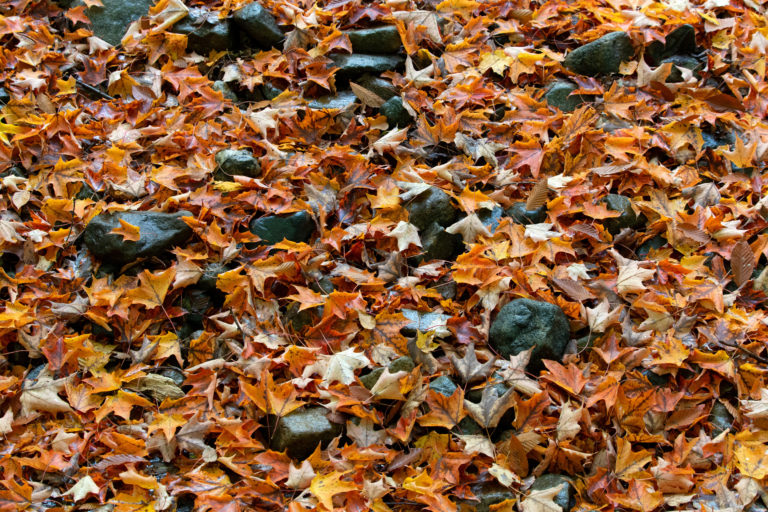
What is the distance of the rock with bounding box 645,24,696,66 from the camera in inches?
135

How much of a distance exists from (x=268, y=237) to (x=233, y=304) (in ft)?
1.13

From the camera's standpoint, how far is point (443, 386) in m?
2.20

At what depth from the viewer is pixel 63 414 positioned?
7.38 ft

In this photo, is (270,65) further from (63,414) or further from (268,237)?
(63,414)

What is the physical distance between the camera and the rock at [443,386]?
86.1 inches

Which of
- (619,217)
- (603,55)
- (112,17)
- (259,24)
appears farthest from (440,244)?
(112,17)

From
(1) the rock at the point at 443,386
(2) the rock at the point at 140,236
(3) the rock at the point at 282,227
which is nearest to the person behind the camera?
(1) the rock at the point at 443,386

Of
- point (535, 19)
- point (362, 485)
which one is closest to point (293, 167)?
point (362, 485)

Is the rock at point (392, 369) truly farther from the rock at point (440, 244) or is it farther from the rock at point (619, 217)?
the rock at point (619, 217)

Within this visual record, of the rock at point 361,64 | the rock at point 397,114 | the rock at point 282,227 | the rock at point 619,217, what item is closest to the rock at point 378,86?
the rock at point 361,64

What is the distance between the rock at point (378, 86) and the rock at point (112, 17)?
148 cm

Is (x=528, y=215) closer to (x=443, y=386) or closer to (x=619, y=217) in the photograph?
(x=619, y=217)

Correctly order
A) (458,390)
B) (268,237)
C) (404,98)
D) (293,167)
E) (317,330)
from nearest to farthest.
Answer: (458,390), (317,330), (268,237), (293,167), (404,98)

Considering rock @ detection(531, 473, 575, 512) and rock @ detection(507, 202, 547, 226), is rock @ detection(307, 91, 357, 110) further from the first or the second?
rock @ detection(531, 473, 575, 512)
